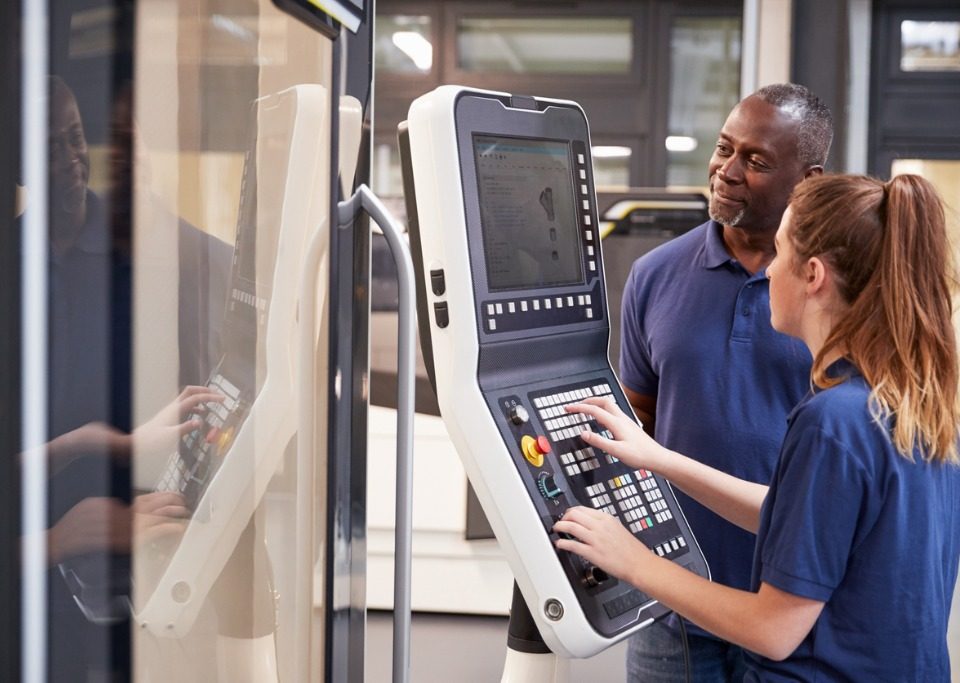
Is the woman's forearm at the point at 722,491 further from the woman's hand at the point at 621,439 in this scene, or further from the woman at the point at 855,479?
the woman at the point at 855,479

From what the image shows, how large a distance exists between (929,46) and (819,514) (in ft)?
10.7

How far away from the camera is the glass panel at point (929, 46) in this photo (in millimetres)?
3783

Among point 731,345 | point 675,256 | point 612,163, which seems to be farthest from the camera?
point 612,163

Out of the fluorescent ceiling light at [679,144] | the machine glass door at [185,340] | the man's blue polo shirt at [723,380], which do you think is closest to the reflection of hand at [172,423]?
the machine glass door at [185,340]

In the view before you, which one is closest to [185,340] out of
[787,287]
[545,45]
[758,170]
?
[787,287]

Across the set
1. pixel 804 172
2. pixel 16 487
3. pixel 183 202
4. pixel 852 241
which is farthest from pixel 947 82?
pixel 16 487

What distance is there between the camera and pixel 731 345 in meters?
1.68

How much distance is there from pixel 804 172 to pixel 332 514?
1.02m

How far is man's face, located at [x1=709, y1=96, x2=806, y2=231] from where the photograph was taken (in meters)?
1.71

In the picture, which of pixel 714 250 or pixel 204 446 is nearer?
pixel 204 446

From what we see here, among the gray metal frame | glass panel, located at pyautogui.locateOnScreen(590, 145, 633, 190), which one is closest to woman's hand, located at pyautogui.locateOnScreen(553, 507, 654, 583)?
the gray metal frame

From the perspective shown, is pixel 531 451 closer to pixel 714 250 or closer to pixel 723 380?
pixel 723 380

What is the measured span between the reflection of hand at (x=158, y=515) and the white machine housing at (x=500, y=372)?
1.33 ft

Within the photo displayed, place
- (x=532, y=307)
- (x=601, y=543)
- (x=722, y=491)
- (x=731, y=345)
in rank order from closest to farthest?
(x=601, y=543)
(x=532, y=307)
(x=722, y=491)
(x=731, y=345)
